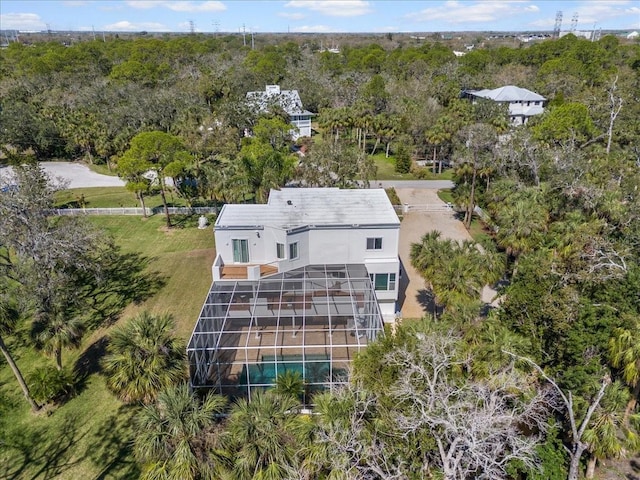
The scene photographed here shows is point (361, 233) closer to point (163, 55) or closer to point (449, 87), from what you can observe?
point (449, 87)

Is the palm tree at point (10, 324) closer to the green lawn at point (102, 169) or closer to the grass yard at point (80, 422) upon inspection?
the grass yard at point (80, 422)

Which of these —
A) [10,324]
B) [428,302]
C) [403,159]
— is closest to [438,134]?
[403,159]

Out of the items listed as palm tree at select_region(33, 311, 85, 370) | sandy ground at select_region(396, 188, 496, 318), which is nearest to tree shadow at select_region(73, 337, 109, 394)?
palm tree at select_region(33, 311, 85, 370)

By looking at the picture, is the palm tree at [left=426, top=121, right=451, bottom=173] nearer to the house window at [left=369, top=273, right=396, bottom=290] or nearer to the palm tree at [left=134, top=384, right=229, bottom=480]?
the house window at [left=369, top=273, right=396, bottom=290]

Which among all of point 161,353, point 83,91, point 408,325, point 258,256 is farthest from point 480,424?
point 83,91

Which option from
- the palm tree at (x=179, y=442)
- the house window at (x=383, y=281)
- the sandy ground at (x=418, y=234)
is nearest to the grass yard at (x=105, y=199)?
the sandy ground at (x=418, y=234)

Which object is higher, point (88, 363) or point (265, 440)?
point (265, 440)

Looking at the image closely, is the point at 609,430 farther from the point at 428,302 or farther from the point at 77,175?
the point at 77,175
